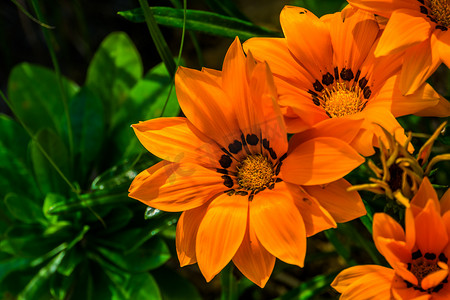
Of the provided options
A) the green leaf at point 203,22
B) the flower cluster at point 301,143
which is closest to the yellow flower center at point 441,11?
the flower cluster at point 301,143

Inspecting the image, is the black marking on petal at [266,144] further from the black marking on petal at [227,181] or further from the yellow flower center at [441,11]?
the yellow flower center at [441,11]

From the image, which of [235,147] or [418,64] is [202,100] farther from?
[418,64]

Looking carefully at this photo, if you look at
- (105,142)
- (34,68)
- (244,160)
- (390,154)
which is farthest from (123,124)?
(390,154)

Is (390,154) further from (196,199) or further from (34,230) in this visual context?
(34,230)

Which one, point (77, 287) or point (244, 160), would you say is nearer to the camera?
point (244, 160)

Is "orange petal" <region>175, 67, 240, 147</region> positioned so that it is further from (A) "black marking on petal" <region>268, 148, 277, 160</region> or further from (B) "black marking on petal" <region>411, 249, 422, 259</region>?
(B) "black marking on petal" <region>411, 249, 422, 259</region>

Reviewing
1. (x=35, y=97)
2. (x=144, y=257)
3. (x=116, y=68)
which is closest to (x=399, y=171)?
(x=144, y=257)
